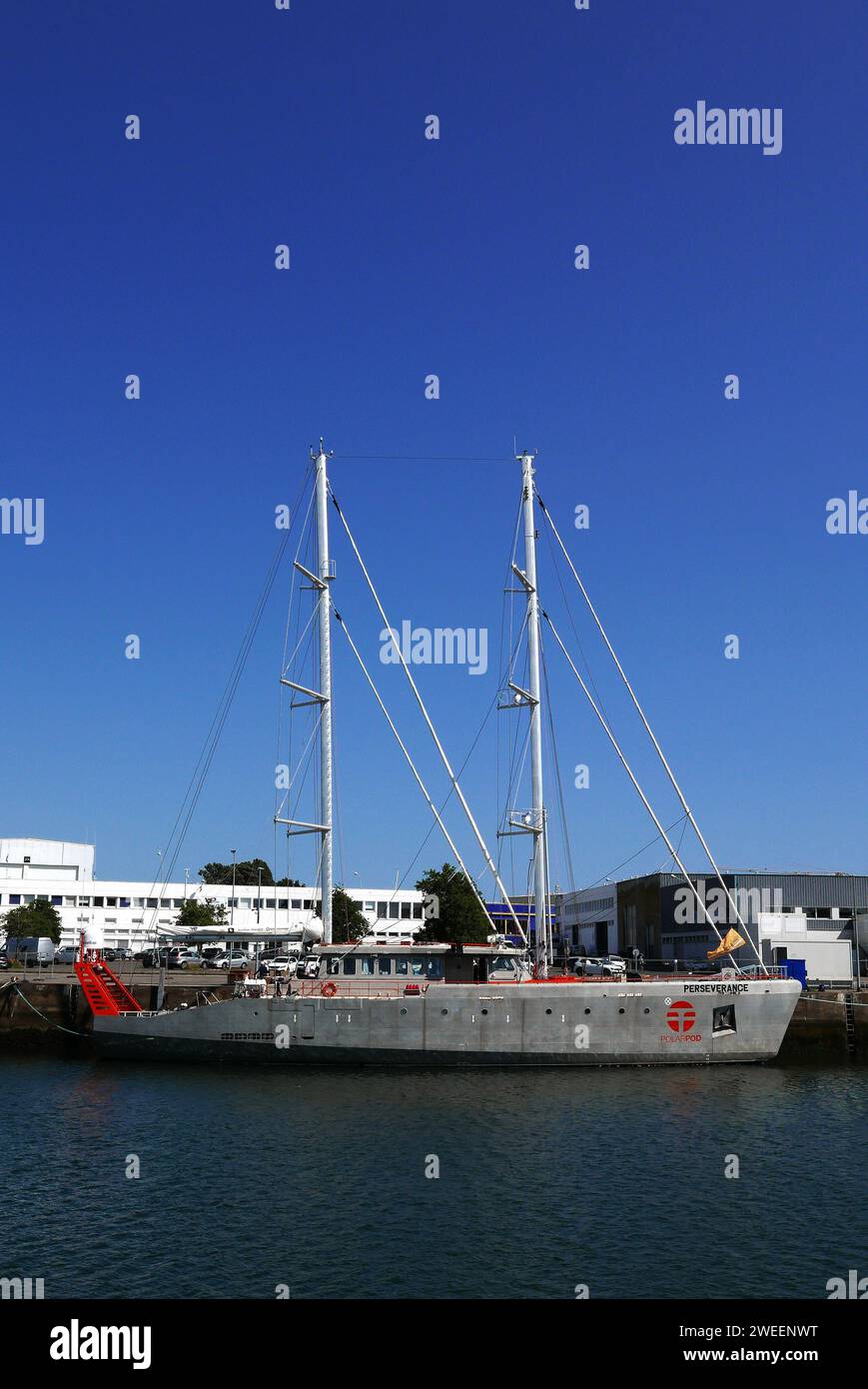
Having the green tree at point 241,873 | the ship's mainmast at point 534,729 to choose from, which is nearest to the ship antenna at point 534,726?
the ship's mainmast at point 534,729

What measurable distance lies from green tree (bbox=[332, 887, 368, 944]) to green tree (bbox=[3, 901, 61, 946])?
24726 millimetres

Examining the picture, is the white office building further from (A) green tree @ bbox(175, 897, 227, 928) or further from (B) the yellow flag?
(B) the yellow flag

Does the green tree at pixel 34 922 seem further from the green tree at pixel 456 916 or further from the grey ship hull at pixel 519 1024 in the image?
the grey ship hull at pixel 519 1024

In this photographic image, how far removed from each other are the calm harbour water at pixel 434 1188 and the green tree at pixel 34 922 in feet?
182

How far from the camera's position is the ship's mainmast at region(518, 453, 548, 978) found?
45031 millimetres

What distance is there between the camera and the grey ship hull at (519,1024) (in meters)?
41.1

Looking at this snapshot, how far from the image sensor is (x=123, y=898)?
114 meters

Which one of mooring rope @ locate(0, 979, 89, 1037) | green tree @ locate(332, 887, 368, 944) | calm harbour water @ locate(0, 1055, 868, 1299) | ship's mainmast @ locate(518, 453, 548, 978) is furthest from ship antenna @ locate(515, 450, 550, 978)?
green tree @ locate(332, 887, 368, 944)

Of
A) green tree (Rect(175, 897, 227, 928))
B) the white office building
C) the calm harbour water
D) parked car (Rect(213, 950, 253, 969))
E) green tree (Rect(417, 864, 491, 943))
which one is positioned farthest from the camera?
the white office building

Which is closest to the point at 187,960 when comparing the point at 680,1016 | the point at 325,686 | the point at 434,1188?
the point at 325,686

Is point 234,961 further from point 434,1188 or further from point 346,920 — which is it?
point 434,1188

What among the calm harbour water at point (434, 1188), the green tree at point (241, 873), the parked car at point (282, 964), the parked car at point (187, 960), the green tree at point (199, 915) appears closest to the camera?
the calm harbour water at point (434, 1188)

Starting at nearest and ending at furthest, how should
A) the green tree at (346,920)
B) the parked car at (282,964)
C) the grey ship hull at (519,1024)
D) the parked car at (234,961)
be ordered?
the grey ship hull at (519,1024)
the parked car at (282,964)
the parked car at (234,961)
the green tree at (346,920)
